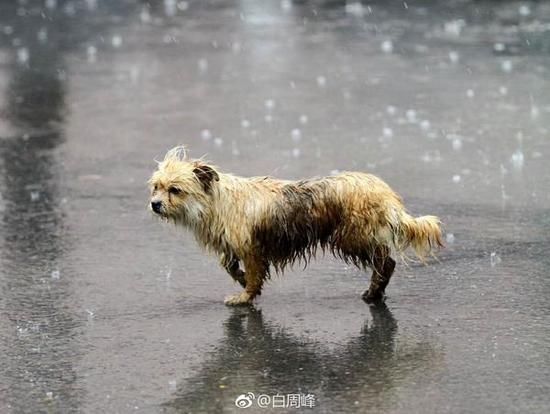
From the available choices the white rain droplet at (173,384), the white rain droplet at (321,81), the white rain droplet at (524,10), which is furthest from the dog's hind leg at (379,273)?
the white rain droplet at (524,10)

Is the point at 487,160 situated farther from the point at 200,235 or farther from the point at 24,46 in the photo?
the point at 24,46

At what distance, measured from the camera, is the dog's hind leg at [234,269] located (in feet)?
26.2

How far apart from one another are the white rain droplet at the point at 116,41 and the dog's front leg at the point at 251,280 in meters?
9.83

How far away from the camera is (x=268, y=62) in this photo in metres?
15.9

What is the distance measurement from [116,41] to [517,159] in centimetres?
761

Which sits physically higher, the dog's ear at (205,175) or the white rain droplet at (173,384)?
the dog's ear at (205,175)

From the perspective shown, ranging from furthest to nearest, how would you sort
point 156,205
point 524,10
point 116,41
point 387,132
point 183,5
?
point 183,5, point 524,10, point 116,41, point 387,132, point 156,205

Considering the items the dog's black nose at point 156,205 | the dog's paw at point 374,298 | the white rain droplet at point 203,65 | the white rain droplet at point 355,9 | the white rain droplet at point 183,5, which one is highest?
the dog's black nose at point 156,205

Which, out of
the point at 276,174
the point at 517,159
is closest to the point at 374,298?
the point at 276,174

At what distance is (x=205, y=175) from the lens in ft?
25.5

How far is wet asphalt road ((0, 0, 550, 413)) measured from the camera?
264 inches

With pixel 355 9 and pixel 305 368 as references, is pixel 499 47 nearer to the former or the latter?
pixel 355 9

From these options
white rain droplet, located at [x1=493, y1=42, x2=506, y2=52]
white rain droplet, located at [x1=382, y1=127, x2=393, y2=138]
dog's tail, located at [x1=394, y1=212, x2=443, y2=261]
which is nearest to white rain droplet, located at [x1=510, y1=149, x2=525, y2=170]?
white rain droplet, located at [x1=382, y1=127, x2=393, y2=138]

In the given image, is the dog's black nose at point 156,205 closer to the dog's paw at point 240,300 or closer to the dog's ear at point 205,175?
the dog's ear at point 205,175
